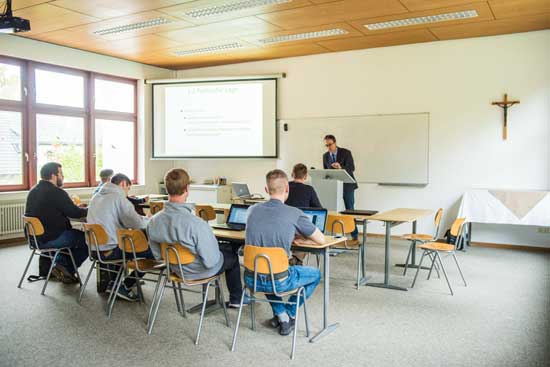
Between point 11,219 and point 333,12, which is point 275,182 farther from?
point 11,219

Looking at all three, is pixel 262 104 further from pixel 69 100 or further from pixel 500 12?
pixel 500 12

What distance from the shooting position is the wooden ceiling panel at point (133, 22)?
248 inches

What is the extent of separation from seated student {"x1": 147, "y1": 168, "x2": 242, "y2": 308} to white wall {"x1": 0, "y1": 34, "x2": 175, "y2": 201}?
5.05m

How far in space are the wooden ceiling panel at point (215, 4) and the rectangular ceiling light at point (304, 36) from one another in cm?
122

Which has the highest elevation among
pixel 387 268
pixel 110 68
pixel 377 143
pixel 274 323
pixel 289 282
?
pixel 110 68

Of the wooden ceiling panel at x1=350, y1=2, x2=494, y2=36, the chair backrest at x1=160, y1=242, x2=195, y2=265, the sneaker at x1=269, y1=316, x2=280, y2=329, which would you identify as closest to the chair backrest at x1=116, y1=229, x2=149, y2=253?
the chair backrest at x1=160, y1=242, x2=195, y2=265

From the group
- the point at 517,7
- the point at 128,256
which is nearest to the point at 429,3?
the point at 517,7

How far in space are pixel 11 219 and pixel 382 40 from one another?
625 cm

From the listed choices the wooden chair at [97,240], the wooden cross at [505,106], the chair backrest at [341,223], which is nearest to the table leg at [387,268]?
the chair backrest at [341,223]

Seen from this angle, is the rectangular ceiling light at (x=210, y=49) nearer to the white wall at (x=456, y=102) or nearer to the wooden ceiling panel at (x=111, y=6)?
the white wall at (x=456, y=102)

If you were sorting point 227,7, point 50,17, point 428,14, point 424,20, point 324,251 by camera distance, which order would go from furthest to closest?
point 424,20, point 50,17, point 428,14, point 227,7, point 324,251

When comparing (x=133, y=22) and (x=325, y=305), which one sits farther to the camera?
(x=133, y=22)

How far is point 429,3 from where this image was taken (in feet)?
18.5

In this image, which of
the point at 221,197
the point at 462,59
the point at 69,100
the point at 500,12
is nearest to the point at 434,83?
the point at 462,59
